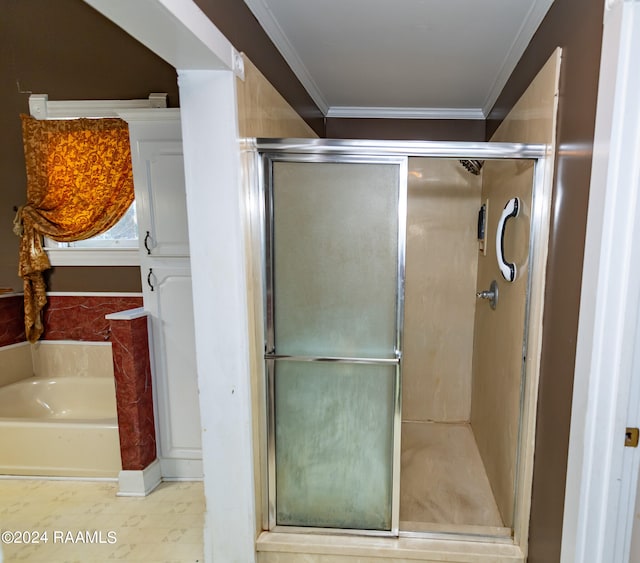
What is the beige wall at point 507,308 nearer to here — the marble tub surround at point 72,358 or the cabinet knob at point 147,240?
the cabinet knob at point 147,240

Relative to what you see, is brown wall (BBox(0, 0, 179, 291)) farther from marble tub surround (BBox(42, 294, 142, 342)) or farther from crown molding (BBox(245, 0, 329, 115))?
crown molding (BBox(245, 0, 329, 115))

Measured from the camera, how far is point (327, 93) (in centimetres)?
237

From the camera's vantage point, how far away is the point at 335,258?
1.51 meters

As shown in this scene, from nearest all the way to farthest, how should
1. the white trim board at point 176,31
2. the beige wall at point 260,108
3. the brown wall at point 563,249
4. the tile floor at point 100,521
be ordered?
the white trim board at point 176,31, the brown wall at point 563,249, the beige wall at point 260,108, the tile floor at point 100,521

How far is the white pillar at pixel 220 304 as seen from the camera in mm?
1241

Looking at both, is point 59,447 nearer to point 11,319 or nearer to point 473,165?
point 11,319

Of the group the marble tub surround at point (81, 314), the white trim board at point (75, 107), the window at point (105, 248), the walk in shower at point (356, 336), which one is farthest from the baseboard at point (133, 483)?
the white trim board at point (75, 107)

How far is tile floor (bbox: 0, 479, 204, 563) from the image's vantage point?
66.1 inches

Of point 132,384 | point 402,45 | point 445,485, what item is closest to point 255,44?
point 402,45

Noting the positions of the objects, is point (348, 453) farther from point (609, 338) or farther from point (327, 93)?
point (327, 93)

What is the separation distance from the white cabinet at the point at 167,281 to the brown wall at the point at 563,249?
1.70 meters

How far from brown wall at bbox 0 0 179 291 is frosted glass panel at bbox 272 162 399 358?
1.57m

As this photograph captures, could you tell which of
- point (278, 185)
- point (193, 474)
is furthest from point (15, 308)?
point (278, 185)

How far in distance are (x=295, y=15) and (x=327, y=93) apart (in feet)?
3.00
